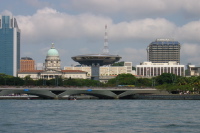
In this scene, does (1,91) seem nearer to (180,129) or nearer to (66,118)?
(66,118)

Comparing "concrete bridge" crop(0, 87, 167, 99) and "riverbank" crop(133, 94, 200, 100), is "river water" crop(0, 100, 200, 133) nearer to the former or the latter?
"riverbank" crop(133, 94, 200, 100)

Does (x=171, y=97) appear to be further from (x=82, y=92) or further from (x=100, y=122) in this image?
(x=100, y=122)

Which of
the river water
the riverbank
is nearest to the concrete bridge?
the riverbank

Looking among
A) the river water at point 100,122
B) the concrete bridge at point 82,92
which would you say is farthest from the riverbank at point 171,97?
the river water at point 100,122

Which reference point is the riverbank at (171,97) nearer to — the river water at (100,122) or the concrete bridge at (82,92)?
the concrete bridge at (82,92)

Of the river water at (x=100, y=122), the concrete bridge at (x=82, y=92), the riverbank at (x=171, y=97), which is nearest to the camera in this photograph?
the river water at (x=100, y=122)

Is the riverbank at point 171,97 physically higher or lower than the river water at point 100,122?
higher

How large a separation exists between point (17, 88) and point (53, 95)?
9.22 m

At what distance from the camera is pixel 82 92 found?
157 meters

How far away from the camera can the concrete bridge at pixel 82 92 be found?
152375 millimetres

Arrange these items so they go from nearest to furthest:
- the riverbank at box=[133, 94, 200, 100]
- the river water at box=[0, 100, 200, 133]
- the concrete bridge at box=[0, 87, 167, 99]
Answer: the river water at box=[0, 100, 200, 133], the riverbank at box=[133, 94, 200, 100], the concrete bridge at box=[0, 87, 167, 99]

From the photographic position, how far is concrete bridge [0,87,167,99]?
500 feet

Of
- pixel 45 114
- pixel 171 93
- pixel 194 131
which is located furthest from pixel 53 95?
pixel 194 131

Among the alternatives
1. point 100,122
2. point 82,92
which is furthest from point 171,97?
point 100,122
